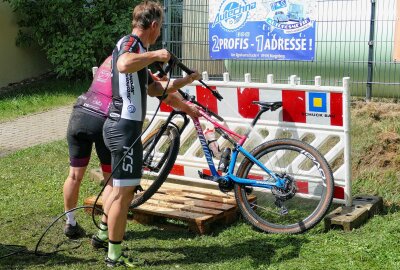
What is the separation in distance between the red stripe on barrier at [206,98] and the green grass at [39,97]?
5681 mm

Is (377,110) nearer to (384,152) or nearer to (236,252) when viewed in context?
(384,152)

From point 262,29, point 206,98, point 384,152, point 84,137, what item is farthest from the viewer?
point 262,29

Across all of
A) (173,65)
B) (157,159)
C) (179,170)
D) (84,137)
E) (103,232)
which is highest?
(173,65)

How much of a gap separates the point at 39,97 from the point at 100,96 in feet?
25.0

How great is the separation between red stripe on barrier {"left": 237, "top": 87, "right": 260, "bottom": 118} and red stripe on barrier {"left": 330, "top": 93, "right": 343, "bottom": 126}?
72cm

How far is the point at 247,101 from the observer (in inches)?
232

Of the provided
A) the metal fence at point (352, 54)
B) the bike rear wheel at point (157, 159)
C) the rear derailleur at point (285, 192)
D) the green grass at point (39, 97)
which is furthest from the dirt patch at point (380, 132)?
the green grass at point (39, 97)

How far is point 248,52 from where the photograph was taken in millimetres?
8945

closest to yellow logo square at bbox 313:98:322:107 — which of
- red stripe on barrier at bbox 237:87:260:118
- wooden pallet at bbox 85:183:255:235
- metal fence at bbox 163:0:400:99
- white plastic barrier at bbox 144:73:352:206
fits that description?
white plastic barrier at bbox 144:73:352:206

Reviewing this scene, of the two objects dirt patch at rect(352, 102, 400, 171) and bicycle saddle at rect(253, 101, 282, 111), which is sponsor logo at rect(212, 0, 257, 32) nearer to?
dirt patch at rect(352, 102, 400, 171)

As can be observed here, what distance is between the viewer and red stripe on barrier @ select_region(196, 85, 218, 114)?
6099 millimetres

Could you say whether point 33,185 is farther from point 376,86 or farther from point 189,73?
point 376,86

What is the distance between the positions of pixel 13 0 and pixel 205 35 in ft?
17.5

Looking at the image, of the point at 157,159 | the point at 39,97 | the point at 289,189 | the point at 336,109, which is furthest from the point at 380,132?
the point at 39,97
